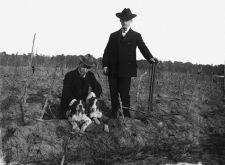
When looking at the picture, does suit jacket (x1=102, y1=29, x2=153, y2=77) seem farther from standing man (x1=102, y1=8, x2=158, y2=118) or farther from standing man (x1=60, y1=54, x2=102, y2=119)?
standing man (x1=60, y1=54, x2=102, y2=119)

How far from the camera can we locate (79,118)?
5.27 meters

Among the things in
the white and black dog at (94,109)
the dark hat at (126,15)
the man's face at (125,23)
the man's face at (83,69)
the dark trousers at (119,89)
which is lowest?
the white and black dog at (94,109)

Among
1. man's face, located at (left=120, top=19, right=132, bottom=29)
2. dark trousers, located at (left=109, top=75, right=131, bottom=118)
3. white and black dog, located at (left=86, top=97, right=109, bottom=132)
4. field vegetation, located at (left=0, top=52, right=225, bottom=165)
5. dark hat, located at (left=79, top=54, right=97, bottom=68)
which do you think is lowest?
field vegetation, located at (left=0, top=52, right=225, bottom=165)

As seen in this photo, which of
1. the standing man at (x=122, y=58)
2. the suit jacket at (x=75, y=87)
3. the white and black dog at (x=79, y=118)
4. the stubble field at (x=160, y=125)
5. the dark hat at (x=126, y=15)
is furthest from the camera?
the standing man at (x=122, y=58)

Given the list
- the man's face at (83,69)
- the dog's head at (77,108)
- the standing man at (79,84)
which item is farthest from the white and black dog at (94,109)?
the man's face at (83,69)

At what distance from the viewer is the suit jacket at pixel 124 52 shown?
19.4 ft

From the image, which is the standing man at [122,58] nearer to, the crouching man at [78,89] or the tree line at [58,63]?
the crouching man at [78,89]

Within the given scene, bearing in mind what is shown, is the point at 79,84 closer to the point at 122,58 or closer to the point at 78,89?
the point at 78,89

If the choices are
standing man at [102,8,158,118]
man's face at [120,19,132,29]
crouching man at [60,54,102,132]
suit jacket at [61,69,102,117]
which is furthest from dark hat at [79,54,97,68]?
man's face at [120,19,132,29]

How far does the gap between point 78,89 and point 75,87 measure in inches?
2.8

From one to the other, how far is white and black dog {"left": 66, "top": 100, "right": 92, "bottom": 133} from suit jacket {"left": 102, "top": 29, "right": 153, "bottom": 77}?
3.71 feet

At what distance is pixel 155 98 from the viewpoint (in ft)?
27.5

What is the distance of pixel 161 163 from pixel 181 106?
11.3 feet

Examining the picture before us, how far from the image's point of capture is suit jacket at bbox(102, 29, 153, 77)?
590 centimetres
